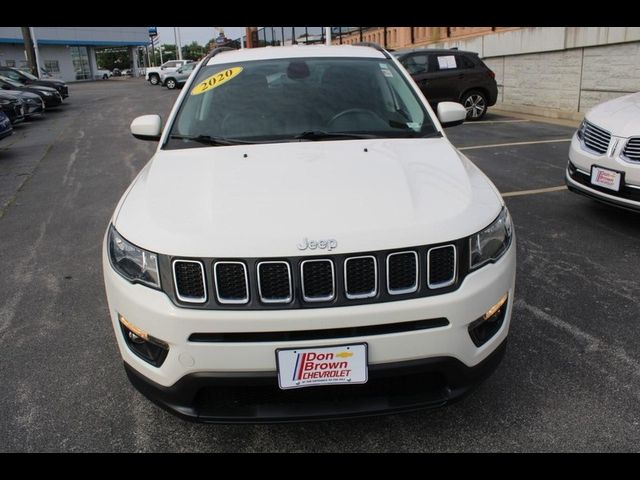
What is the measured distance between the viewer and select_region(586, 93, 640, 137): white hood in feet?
15.2

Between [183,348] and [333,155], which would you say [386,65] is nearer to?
[333,155]

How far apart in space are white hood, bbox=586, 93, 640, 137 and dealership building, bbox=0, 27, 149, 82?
4349 centimetres

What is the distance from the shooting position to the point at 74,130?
1357 cm

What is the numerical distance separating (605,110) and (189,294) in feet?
15.1

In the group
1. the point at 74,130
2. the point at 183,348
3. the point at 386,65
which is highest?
the point at 386,65

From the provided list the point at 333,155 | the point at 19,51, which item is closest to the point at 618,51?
the point at 333,155

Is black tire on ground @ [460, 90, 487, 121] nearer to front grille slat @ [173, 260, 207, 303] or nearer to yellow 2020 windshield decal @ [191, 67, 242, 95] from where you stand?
yellow 2020 windshield decal @ [191, 67, 242, 95]

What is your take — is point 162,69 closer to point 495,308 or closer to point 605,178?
point 605,178

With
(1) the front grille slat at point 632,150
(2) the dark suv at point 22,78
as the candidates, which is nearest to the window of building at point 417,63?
(1) the front grille slat at point 632,150

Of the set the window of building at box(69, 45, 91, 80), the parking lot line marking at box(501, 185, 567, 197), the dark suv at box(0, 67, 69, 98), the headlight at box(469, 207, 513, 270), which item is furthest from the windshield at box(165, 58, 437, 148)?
the window of building at box(69, 45, 91, 80)

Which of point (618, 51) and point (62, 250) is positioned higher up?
point (618, 51)

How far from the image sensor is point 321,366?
→ 200 centimetres

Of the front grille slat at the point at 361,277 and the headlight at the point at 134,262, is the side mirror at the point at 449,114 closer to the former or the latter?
the front grille slat at the point at 361,277

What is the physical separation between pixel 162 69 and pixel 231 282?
3439cm
